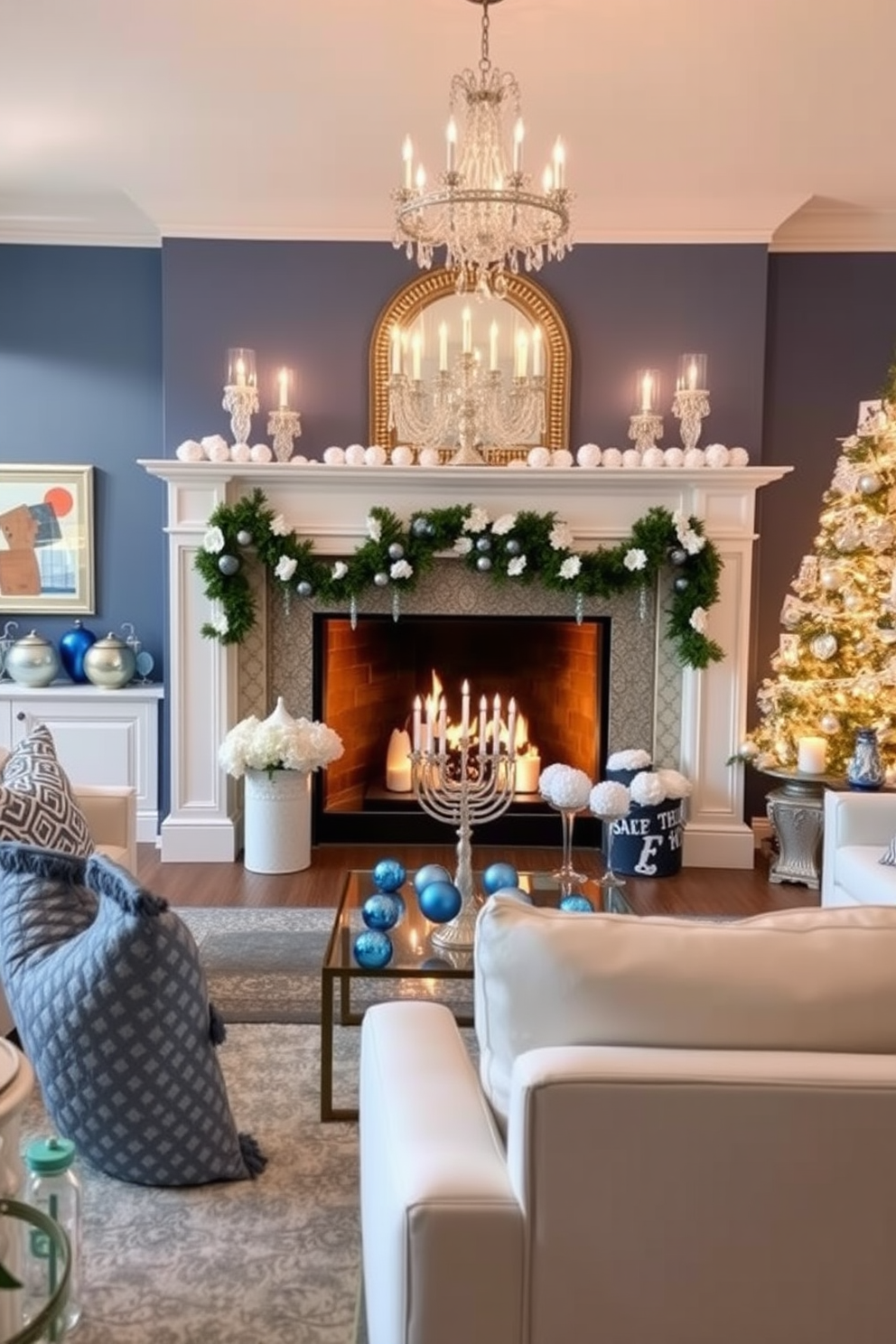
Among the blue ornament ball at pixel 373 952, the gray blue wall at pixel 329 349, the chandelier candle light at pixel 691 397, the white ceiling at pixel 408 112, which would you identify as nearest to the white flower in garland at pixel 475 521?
the gray blue wall at pixel 329 349

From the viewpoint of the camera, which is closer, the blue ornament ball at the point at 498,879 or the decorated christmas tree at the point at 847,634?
the blue ornament ball at the point at 498,879

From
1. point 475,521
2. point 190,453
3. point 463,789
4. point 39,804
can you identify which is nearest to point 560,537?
point 475,521

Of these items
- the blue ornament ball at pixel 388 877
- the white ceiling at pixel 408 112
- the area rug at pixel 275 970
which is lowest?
the area rug at pixel 275 970

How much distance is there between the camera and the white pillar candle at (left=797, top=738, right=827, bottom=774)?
443 cm

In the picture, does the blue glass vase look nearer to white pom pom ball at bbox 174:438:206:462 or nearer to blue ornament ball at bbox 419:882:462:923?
white pom pom ball at bbox 174:438:206:462

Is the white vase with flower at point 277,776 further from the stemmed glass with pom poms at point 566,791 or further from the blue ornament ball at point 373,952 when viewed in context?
the blue ornament ball at point 373,952

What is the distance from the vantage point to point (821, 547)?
4.61m

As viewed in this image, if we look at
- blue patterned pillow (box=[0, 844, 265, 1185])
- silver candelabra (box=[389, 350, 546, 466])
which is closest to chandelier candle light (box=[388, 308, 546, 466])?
silver candelabra (box=[389, 350, 546, 466])

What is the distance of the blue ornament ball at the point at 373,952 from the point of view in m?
2.54

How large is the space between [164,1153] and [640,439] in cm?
355

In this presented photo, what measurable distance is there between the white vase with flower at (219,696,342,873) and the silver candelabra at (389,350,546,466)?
1.38 metres

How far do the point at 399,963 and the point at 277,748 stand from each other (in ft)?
6.45

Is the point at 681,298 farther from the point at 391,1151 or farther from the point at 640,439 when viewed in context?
the point at 391,1151

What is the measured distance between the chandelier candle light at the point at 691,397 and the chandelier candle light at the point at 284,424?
5.62 ft
